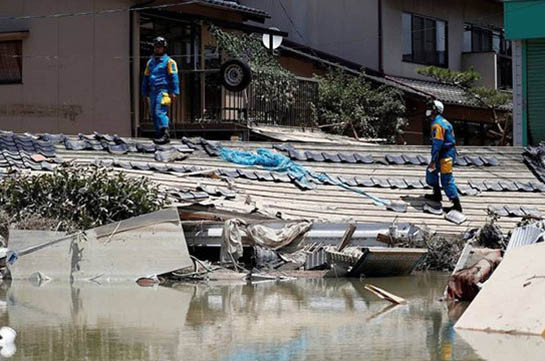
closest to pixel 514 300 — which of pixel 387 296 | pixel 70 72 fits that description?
pixel 387 296

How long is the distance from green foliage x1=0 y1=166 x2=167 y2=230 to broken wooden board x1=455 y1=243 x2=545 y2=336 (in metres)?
5.09

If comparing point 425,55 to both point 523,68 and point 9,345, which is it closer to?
point 523,68

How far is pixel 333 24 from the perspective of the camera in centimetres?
2906

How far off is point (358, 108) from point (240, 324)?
1661 centimetres

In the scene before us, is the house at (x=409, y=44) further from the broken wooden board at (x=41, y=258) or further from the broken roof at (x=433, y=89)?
the broken wooden board at (x=41, y=258)

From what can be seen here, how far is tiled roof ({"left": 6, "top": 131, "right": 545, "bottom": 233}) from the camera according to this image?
1424cm

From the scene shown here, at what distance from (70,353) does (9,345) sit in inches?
21.6

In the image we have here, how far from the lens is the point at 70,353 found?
25.6 feet

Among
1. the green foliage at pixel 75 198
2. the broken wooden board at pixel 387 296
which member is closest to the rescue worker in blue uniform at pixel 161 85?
the green foliage at pixel 75 198

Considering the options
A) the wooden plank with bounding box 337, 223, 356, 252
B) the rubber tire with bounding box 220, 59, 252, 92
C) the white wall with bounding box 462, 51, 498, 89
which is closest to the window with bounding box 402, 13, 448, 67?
the white wall with bounding box 462, 51, 498, 89

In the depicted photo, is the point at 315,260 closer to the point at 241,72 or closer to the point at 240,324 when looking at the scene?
the point at 240,324

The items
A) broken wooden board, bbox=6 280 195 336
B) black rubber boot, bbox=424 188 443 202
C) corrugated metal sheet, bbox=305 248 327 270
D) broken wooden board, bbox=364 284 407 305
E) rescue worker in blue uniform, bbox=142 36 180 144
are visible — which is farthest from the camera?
rescue worker in blue uniform, bbox=142 36 180 144

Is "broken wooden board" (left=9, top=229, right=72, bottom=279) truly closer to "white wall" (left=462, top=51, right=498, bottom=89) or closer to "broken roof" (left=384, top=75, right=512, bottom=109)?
"broken roof" (left=384, top=75, right=512, bottom=109)

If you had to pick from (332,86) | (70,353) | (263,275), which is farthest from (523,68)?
(70,353)
